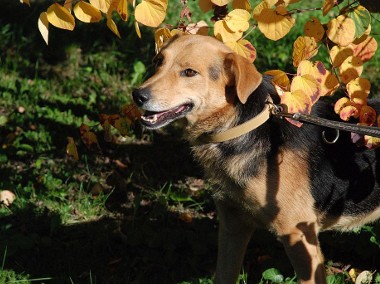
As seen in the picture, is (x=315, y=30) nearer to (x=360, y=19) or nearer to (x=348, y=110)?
(x=360, y=19)

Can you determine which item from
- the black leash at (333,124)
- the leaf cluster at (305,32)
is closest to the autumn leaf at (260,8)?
the leaf cluster at (305,32)

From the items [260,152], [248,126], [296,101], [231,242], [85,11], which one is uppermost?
[85,11]

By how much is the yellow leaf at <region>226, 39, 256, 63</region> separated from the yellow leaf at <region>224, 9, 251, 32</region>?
326mm

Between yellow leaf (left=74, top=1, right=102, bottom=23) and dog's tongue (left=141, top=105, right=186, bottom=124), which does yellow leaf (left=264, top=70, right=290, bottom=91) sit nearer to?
dog's tongue (left=141, top=105, right=186, bottom=124)

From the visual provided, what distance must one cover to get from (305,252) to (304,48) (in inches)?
50.4

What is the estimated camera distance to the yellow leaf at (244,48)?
377 centimetres

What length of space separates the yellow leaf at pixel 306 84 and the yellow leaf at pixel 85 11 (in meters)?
1.09

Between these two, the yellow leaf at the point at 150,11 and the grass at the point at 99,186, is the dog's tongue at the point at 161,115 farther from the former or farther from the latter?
the grass at the point at 99,186

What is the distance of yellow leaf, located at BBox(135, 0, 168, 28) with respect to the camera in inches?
128

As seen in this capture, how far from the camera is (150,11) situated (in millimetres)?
3289

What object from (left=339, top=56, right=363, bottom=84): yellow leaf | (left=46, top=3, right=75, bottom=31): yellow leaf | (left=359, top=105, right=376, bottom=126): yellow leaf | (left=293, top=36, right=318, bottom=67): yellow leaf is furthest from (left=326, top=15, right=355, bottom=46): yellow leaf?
(left=46, top=3, right=75, bottom=31): yellow leaf

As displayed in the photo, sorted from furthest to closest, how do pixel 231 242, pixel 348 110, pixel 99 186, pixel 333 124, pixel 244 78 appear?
1. pixel 99 186
2. pixel 231 242
3. pixel 244 78
4. pixel 348 110
5. pixel 333 124

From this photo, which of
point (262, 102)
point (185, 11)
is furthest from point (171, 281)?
point (185, 11)

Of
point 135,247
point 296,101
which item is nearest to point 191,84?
point 296,101
